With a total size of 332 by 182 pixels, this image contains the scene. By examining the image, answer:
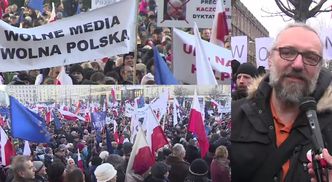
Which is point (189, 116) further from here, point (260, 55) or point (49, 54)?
point (260, 55)

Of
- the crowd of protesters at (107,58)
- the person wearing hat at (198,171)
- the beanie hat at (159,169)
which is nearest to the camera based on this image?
the person wearing hat at (198,171)

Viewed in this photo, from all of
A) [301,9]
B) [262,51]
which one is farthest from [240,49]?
[301,9]

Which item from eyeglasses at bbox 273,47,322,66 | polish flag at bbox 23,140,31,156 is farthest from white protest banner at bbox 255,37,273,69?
eyeglasses at bbox 273,47,322,66

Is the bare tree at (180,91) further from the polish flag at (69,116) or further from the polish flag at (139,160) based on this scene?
the polish flag at (69,116)

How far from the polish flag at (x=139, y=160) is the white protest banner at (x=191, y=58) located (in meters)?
0.58

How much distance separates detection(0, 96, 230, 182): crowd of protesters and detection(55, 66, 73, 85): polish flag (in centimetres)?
28

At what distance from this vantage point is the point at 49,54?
388 centimetres

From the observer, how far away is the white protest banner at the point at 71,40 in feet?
12.3

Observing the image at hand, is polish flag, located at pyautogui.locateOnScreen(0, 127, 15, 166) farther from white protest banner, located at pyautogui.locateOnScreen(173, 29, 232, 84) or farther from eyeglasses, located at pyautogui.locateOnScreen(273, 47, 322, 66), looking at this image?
eyeglasses, located at pyautogui.locateOnScreen(273, 47, 322, 66)

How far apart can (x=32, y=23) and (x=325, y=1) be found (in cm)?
963

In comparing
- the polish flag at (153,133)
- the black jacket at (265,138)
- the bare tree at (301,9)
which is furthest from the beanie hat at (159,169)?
the bare tree at (301,9)

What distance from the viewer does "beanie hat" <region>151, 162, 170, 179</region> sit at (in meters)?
3.60

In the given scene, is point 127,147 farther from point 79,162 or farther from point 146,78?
point 146,78

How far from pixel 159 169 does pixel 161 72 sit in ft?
3.07
